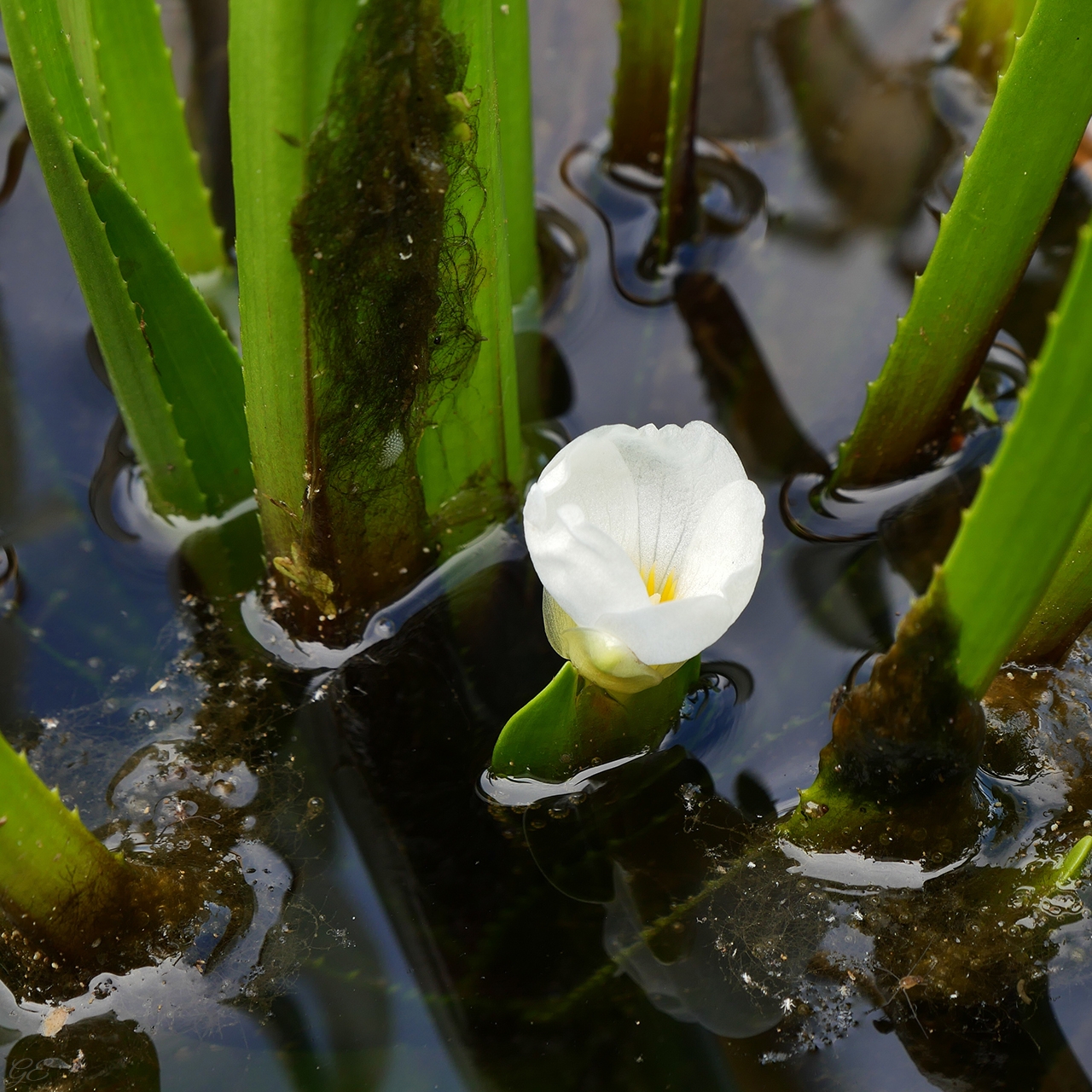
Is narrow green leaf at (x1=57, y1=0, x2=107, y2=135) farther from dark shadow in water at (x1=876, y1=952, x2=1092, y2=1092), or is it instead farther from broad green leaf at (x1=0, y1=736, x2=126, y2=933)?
dark shadow in water at (x1=876, y1=952, x2=1092, y2=1092)

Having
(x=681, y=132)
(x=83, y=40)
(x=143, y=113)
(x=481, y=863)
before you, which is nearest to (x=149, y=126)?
(x=143, y=113)

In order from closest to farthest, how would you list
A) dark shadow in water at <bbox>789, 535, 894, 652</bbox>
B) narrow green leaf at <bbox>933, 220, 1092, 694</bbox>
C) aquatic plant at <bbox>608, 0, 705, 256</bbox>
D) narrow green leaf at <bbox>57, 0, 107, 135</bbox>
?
narrow green leaf at <bbox>933, 220, 1092, 694</bbox> < narrow green leaf at <bbox>57, 0, 107, 135</bbox> < dark shadow in water at <bbox>789, 535, 894, 652</bbox> < aquatic plant at <bbox>608, 0, 705, 256</bbox>

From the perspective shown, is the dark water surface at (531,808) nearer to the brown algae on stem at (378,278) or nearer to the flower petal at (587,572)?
the brown algae on stem at (378,278)

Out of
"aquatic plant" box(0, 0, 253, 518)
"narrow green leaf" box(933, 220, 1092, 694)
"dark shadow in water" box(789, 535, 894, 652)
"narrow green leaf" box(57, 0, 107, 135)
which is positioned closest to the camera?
"narrow green leaf" box(933, 220, 1092, 694)

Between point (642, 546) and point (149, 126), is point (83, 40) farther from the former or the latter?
point (642, 546)

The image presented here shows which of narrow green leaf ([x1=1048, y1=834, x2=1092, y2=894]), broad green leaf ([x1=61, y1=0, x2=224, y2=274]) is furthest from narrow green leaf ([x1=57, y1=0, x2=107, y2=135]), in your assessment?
narrow green leaf ([x1=1048, y1=834, x2=1092, y2=894])

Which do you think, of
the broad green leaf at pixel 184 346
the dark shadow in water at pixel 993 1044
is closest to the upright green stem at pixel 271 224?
the broad green leaf at pixel 184 346
